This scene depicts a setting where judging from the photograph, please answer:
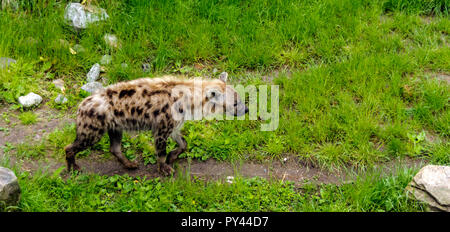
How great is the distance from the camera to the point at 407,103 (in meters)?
5.99

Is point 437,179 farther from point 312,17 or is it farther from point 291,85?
point 312,17

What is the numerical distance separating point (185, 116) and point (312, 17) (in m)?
2.85

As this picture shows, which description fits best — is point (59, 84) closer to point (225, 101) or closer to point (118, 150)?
point (118, 150)

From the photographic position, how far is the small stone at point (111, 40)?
676 centimetres

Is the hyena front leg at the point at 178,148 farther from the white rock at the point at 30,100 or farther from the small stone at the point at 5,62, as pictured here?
the small stone at the point at 5,62

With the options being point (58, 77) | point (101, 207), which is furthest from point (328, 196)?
point (58, 77)

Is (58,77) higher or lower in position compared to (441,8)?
lower

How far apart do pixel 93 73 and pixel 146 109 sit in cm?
186

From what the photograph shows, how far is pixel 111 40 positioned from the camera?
681cm

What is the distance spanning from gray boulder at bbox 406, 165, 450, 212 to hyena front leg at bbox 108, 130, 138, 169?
273 centimetres

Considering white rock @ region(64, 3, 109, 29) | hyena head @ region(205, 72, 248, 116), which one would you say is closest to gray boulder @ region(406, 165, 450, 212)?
hyena head @ region(205, 72, 248, 116)

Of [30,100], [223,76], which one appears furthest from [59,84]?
[223,76]

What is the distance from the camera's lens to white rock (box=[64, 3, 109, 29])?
6.84 m
